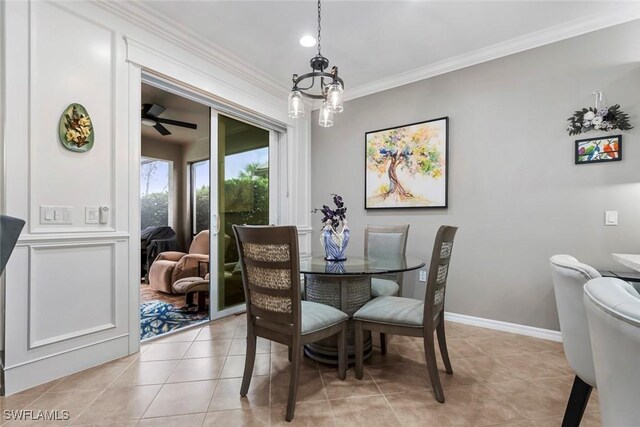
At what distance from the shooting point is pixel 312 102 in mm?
4129

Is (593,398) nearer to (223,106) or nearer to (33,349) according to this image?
(33,349)

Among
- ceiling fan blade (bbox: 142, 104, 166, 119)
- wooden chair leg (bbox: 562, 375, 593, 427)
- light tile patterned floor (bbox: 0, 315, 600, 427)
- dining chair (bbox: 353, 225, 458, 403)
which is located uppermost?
ceiling fan blade (bbox: 142, 104, 166, 119)

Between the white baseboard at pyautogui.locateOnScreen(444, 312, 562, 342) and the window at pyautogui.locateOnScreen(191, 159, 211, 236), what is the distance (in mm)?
4353

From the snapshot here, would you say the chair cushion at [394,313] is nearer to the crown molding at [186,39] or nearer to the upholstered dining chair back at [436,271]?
the upholstered dining chair back at [436,271]

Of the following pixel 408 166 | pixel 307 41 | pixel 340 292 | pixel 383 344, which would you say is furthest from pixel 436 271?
pixel 307 41

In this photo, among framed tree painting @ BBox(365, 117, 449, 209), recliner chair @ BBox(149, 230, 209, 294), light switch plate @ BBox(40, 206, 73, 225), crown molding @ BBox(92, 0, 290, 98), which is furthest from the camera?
recliner chair @ BBox(149, 230, 209, 294)

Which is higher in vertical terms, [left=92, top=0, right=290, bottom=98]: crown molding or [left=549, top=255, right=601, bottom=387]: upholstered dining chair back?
[left=92, top=0, right=290, bottom=98]: crown molding

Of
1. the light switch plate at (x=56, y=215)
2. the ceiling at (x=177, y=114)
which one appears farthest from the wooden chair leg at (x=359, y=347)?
the ceiling at (x=177, y=114)

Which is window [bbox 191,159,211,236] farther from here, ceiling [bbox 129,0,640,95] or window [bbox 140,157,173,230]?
ceiling [bbox 129,0,640,95]

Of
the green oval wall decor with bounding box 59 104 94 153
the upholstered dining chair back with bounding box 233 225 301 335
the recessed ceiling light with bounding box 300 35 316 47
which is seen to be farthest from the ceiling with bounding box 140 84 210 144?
the upholstered dining chair back with bounding box 233 225 301 335

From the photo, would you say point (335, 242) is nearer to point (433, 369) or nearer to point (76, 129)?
point (433, 369)

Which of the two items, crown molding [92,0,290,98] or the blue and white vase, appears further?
the blue and white vase

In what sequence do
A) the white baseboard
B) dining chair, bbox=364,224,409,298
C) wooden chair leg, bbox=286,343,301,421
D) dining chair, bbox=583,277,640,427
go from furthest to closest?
dining chair, bbox=364,224,409,298
the white baseboard
wooden chair leg, bbox=286,343,301,421
dining chair, bbox=583,277,640,427

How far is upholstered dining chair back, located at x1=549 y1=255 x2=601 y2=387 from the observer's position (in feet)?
3.65
